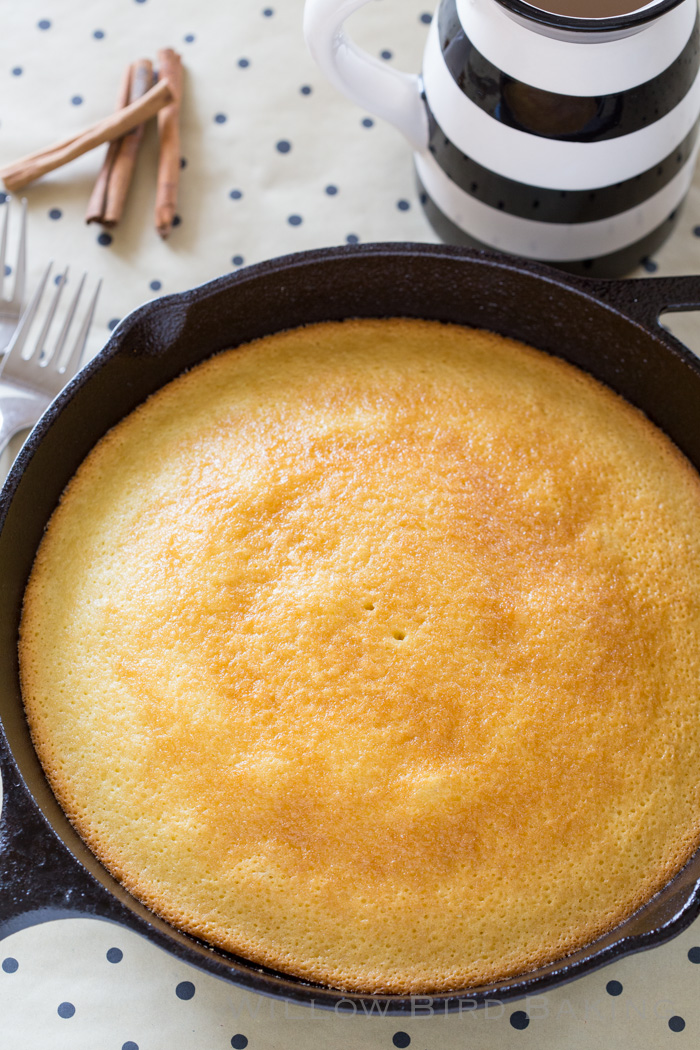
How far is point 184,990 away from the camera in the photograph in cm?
132

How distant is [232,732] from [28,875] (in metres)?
0.31

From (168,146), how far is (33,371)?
1.77 feet

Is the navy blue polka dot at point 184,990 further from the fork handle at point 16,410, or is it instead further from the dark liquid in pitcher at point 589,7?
the dark liquid in pitcher at point 589,7

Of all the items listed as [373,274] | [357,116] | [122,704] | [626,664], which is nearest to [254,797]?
[122,704]

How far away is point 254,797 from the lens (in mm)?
1220

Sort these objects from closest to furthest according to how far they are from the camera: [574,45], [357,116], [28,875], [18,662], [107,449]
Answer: [28,875] → [574,45] → [18,662] → [107,449] → [357,116]

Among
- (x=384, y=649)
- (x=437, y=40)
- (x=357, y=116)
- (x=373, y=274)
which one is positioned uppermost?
(x=437, y=40)

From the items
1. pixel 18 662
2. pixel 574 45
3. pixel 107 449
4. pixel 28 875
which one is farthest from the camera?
pixel 107 449

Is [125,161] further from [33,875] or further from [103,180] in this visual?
[33,875]

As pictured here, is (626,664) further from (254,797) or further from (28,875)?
(28,875)

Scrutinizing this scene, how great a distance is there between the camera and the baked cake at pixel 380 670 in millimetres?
1202

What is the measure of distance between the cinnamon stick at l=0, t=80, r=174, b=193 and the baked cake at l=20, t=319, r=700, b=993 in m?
0.61

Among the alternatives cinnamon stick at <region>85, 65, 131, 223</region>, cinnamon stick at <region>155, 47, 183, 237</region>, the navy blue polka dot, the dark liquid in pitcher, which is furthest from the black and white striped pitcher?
the navy blue polka dot

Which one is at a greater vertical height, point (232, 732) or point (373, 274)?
point (373, 274)
